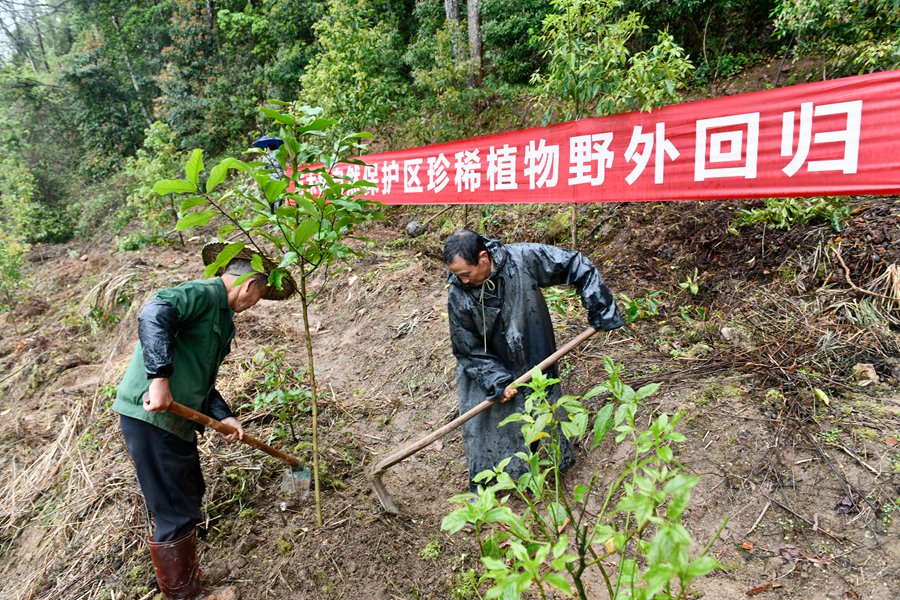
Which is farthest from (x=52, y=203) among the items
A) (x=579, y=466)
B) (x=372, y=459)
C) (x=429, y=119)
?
(x=579, y=466)

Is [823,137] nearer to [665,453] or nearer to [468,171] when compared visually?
[665,453]

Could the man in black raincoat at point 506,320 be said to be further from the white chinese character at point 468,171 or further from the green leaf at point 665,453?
the white chinese character at point 468,171

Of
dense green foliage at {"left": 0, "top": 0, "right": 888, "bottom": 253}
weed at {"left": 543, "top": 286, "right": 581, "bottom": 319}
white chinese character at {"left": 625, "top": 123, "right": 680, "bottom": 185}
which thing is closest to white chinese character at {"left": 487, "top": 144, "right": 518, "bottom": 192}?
dense green foliage at {"left": 0, "top": 0, "right": 888, "bottom": 253}

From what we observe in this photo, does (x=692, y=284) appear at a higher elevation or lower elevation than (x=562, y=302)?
higher

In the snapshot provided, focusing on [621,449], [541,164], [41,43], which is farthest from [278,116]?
[41,43]

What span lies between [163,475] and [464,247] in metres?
1.74

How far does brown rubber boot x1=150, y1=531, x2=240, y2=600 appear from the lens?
2.22m

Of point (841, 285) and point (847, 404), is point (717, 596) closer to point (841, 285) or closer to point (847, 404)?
point (847, 404)

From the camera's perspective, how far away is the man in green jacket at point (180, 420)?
218cm

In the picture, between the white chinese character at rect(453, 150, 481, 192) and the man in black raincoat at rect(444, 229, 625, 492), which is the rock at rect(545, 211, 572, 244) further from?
the man in black raincoat at rect(444, 229, 625, 492)

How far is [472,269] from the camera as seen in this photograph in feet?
8.17

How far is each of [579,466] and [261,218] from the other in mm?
2224

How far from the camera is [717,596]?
2.10m

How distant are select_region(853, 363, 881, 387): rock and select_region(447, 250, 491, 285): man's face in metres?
2.16
